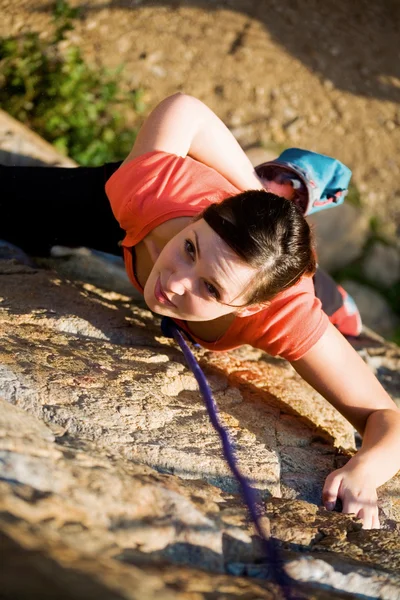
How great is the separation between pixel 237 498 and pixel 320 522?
233 mm

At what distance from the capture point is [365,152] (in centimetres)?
516

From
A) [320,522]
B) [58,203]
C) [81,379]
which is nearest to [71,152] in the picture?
[58,203]

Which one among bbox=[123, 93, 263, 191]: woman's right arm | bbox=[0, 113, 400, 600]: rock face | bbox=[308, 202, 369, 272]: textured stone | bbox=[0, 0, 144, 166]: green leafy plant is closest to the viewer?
bbox=[0, 113, 400, 600]: rock face

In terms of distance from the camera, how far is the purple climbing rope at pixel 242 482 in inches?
60.6

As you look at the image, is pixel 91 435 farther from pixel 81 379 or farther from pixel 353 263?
pixel 353 263

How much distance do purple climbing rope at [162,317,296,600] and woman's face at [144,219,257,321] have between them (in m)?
0.23

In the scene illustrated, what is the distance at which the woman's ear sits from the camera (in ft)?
7.38

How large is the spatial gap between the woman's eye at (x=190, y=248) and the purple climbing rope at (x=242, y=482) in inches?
15.2

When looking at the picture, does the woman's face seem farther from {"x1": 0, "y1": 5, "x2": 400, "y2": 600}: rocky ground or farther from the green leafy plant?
the green leafy plant

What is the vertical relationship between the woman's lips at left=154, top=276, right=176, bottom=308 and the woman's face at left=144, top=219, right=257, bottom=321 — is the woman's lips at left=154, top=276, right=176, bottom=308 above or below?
below

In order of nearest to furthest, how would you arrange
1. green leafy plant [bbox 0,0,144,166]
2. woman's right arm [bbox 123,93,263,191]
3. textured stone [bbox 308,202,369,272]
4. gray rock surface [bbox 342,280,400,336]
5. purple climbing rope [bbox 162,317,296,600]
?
1. purple climbing rope [bbox 162,317,296,600]
2. woman's right arm [bbox 123,93,263,191]
3. green leafy plant [bbox 0,0,144,166]
4. gray rock surface [bbox 342,280,400,336]
5. textured stone [bbox 308,202,369,272]

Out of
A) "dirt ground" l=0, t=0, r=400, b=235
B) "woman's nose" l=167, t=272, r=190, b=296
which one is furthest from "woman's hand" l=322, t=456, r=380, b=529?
"dirt ground" l=0, t=0, r=400, b=235

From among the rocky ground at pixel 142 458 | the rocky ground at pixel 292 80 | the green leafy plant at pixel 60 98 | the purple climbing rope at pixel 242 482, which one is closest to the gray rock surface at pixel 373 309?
the rocky ground at pixel 292 80

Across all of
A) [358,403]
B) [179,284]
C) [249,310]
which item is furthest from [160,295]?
[358,403]
